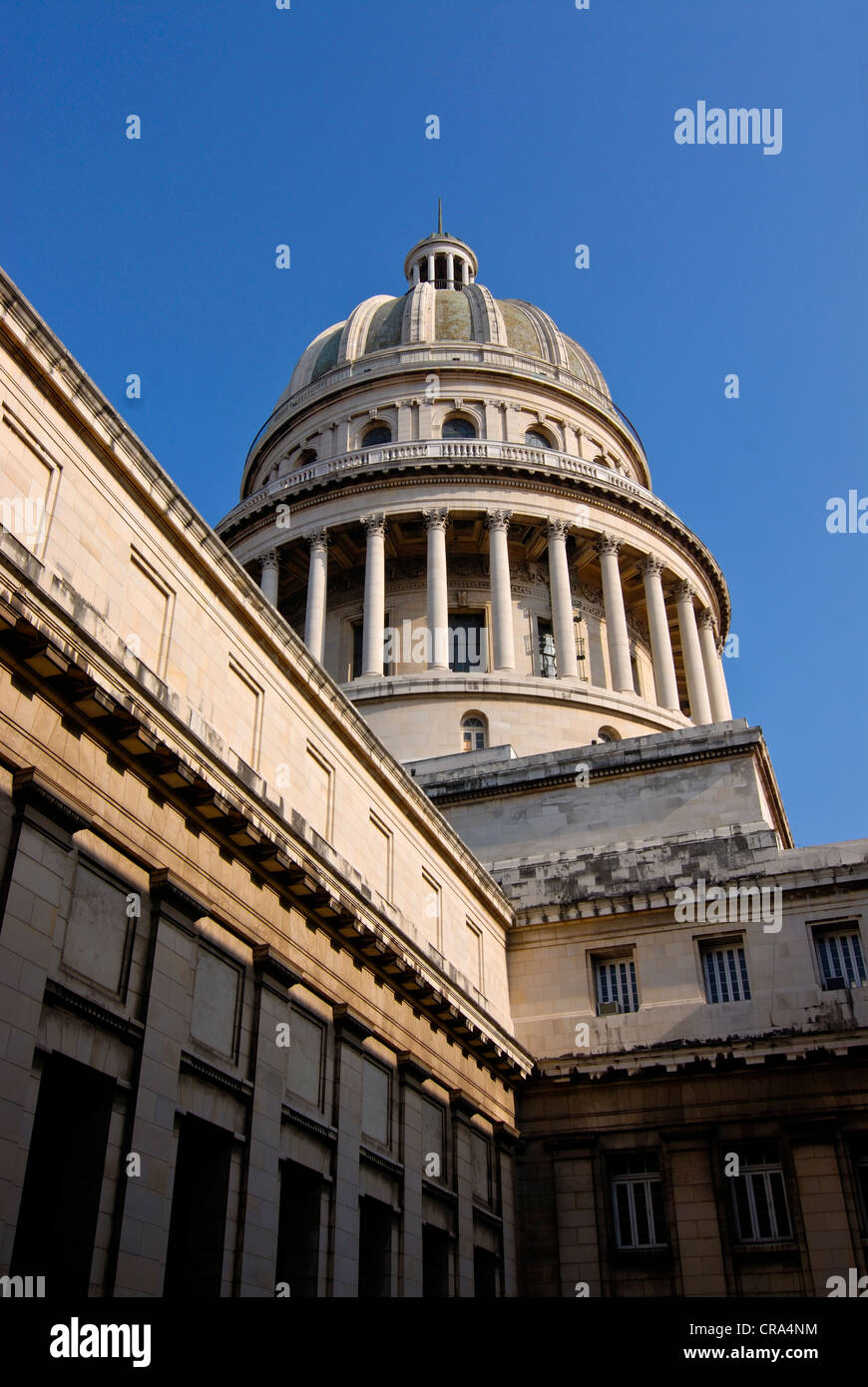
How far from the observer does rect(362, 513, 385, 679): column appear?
4834 cm

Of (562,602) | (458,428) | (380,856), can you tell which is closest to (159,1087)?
(380,856)

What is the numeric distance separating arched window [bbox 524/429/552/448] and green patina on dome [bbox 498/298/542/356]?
4.38 meters

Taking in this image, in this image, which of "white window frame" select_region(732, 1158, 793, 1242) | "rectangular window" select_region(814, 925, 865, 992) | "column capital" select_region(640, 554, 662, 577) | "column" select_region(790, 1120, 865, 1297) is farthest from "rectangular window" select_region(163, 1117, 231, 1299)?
"column capital" select_region(640, 554, 662, 577)

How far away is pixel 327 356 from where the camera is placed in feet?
211

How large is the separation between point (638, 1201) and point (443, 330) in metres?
45.1

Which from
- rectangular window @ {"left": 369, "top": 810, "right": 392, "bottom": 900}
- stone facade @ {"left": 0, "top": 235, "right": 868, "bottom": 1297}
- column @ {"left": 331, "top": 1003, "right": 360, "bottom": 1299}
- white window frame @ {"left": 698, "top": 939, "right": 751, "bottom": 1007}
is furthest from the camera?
white window frame @ {"left": 698, "top": 939, "right": 751, "bottom": 1007}

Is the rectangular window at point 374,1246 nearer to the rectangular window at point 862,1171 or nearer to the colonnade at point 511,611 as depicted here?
the rectangular window at point 862,1171

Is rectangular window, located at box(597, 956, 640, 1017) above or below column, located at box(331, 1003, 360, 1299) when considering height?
above

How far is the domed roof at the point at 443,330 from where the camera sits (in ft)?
203

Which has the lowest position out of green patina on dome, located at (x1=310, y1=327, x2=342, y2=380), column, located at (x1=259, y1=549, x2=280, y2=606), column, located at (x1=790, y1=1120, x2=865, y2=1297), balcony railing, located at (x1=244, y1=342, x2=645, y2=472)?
column, located at (x1=790, y1=1120, x2=865, y2=1297)

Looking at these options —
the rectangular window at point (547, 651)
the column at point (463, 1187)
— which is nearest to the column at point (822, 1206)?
the column at point (463, 1187)

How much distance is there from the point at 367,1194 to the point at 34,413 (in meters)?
13.1

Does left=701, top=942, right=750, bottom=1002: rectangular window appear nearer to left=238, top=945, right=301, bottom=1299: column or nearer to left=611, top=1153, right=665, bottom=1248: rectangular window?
left=611, top=1153, right=665, bottom=1248: rectangular window
